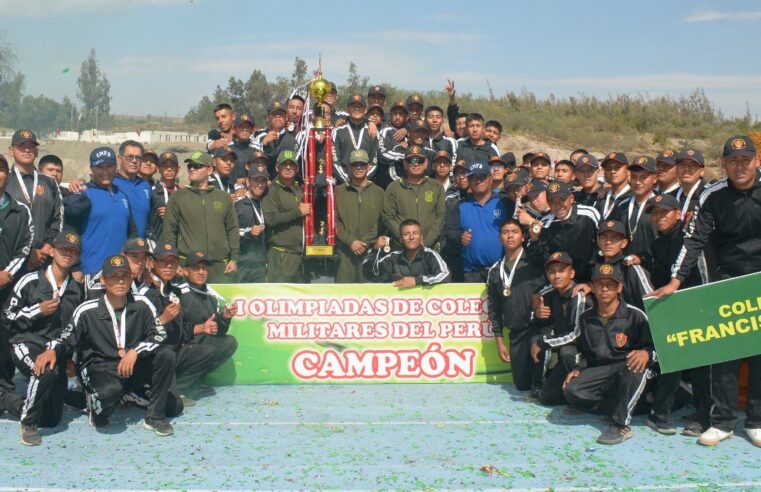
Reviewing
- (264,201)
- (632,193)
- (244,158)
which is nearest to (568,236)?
(632,193)

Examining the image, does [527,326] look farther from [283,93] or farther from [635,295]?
[283,93]

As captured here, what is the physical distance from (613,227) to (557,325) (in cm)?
112

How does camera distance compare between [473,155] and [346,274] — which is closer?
[346,274]

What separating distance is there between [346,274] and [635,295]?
3.53 m

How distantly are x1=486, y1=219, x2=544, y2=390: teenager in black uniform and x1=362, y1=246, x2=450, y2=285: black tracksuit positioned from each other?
0.59 metres

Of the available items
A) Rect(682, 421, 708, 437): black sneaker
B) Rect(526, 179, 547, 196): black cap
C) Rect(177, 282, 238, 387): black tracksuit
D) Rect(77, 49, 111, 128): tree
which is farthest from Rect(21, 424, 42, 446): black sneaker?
Rect(77, 49, 111, 128): tree

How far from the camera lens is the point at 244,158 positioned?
1057cm

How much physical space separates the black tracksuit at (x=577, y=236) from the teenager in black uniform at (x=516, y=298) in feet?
1.16

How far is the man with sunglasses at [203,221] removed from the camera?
8.71 m

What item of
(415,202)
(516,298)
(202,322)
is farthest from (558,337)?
(202,322)

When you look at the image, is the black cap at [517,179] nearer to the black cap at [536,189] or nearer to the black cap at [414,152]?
the black cap at [536,189]

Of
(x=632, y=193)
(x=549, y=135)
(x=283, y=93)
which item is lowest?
(x=632, y=193)

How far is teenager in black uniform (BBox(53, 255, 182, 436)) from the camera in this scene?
22.5 ft

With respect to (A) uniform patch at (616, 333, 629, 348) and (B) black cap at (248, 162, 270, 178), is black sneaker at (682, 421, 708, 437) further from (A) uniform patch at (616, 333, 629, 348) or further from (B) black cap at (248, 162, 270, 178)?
(B) black cap at (248, 162, 270, 178)
